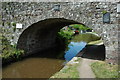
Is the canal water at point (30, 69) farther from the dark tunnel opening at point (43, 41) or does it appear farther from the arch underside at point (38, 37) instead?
the dark tunnel opening at point (43, 41)

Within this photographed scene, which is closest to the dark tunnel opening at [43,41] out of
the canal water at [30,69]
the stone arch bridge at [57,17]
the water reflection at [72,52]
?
the stone arch bridge at [57,17]

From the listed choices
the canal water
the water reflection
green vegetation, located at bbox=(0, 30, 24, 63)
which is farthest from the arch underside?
the water reflection

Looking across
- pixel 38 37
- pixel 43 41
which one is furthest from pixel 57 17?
pixel 43 41

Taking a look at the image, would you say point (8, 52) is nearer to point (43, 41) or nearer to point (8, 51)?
point (8, 51)

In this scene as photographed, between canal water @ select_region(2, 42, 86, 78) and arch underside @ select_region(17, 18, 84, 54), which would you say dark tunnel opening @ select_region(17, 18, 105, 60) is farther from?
canal water @ select_region(2, 42, 86, 78)

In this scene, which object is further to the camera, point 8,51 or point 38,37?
point 38,37

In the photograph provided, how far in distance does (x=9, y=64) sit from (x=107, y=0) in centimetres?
599

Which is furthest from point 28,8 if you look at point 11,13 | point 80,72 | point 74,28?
point 74,28

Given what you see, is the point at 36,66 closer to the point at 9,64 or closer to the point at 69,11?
the point at 9,64

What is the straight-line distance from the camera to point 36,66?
30.7 feet

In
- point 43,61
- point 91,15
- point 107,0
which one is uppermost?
point 107,0

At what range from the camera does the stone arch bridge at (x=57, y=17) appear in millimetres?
8055

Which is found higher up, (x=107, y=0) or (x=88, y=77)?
(x=107, y=0)

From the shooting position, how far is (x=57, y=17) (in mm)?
8930
